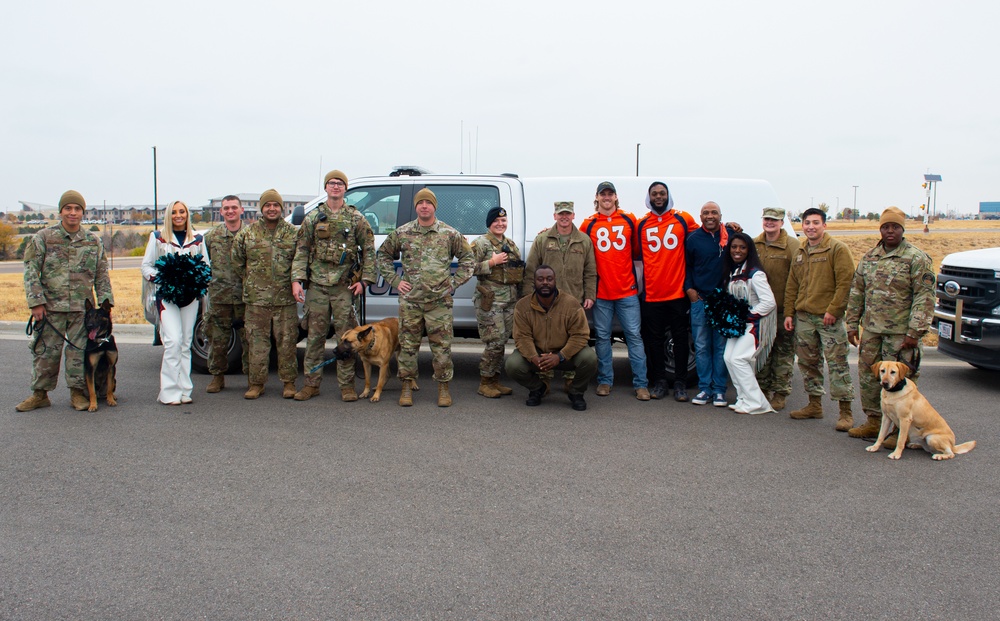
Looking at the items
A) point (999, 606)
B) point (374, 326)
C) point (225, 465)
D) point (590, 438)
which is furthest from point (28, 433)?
point (999, 606)

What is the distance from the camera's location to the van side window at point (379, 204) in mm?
7844

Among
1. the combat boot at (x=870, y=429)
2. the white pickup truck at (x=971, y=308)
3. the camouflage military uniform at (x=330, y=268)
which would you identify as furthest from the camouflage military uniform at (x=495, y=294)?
the white pickup truck at (x=971, y=308)

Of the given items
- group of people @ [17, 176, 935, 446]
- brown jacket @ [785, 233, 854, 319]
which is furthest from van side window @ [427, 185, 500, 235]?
brown jacket @ [785, 233, 854, 319]

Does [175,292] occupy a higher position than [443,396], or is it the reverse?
[175,292]

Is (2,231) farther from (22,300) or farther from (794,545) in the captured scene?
(794,545)

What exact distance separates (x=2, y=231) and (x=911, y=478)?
48.9 meters

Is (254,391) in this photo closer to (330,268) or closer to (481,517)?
(330,268)

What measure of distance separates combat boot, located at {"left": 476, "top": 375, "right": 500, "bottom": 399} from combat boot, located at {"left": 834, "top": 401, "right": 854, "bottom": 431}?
302 cm

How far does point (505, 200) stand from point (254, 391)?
10.5ft

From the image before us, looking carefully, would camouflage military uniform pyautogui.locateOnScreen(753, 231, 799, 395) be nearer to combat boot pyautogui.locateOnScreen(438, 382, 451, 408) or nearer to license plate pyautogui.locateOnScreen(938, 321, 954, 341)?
license plate pyautogui.locateOnScreen(938, 321, 954, 341)

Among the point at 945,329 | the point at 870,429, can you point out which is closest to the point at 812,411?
the point at 870,429

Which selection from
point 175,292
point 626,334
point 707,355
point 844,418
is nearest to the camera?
point 844,418

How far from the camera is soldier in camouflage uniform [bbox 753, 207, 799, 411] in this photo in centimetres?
665

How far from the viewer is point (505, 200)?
7.88 metres
